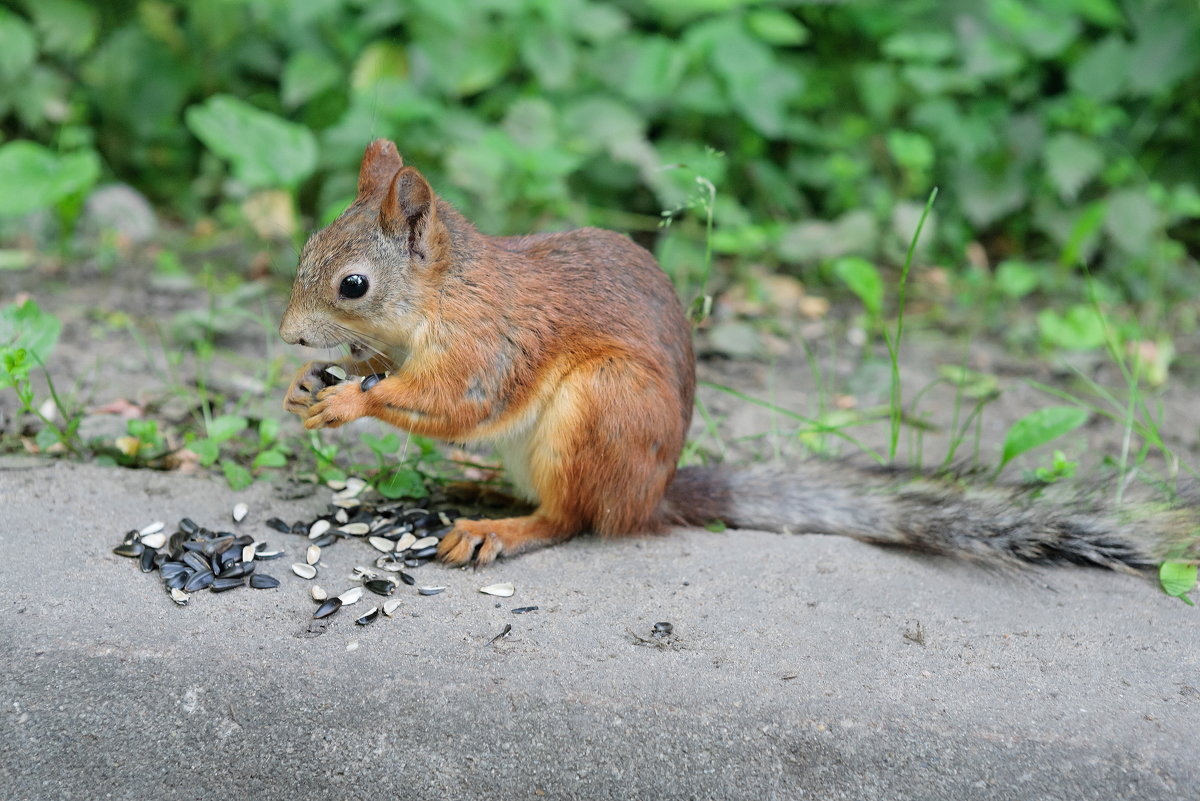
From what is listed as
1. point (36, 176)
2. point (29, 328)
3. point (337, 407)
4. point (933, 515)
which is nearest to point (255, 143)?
point (36, 176)

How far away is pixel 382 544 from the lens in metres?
2.19

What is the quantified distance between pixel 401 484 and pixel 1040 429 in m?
1.48

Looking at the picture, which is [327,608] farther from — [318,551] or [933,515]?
[933,515]

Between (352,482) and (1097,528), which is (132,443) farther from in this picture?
(1097,528)

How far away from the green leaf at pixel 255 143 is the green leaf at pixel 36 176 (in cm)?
42

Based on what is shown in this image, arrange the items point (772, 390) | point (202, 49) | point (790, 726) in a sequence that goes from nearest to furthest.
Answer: point (790, 726)
point (772, 390)
point (202, 49)

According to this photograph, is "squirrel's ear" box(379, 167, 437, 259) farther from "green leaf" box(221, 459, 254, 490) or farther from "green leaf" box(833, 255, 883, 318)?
"green leaf" box(833, 255, 883, 318)

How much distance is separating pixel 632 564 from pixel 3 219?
11.0 feet

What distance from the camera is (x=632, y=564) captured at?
7.14ft

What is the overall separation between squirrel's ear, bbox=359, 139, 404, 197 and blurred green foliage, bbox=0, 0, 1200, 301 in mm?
1560

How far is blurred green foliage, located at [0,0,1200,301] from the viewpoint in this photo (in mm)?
4113

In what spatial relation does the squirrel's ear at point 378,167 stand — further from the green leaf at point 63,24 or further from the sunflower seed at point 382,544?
the green leaf at point 63,24

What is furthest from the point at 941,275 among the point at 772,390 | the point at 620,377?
the point at 620,377

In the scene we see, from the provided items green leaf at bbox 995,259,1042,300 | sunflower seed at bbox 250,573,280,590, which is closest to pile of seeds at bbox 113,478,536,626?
sunflower seed at bbox 250,573,280,590
